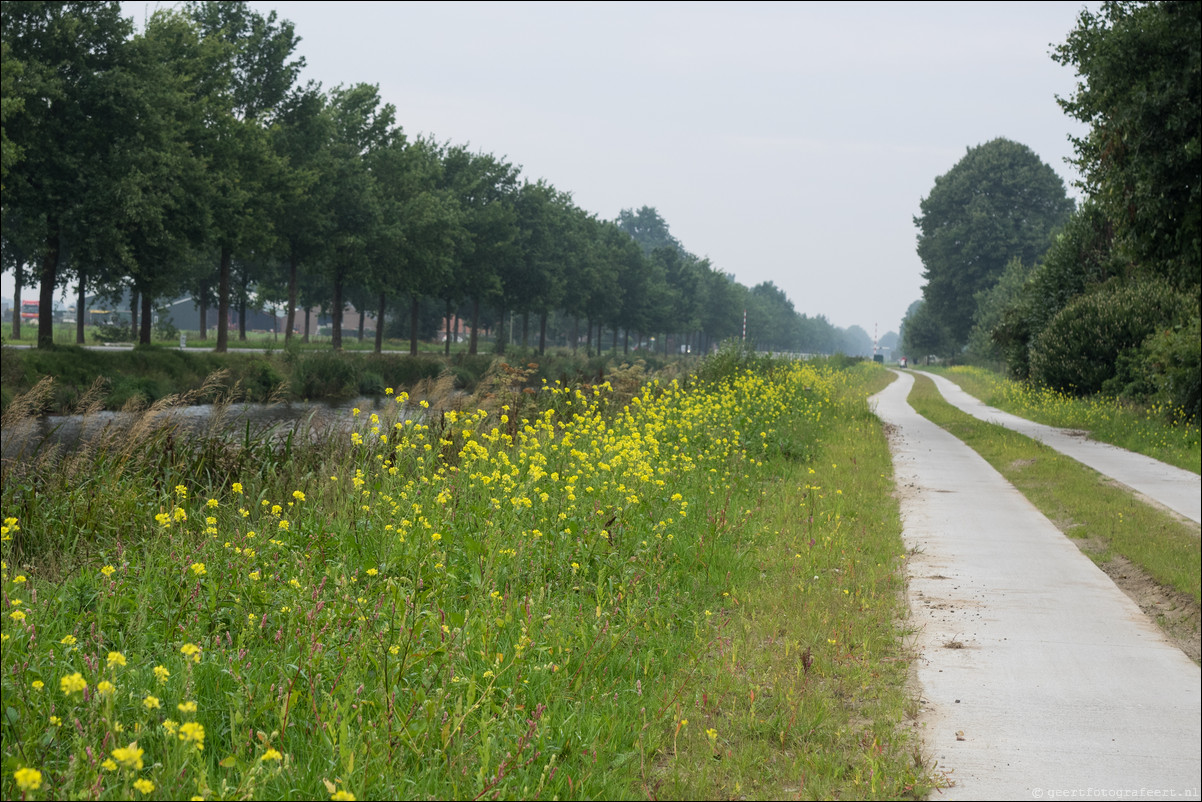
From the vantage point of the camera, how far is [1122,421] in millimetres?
19641

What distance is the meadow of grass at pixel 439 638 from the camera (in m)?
3.46

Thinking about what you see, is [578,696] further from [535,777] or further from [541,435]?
[541,435]

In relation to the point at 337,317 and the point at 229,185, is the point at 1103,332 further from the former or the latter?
the point at 337,317

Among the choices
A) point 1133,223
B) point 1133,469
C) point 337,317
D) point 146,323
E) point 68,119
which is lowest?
point 1133,469

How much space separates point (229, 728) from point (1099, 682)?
4.39m

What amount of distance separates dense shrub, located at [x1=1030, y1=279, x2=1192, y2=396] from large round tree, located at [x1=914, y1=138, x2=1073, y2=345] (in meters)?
49.2

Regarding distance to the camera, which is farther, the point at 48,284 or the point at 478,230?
the point at 478,230

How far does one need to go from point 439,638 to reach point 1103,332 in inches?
979

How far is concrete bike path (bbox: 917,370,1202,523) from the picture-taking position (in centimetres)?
1104

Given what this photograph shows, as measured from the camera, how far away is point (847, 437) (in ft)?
53.0

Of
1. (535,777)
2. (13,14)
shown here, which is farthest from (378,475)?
(13,14)

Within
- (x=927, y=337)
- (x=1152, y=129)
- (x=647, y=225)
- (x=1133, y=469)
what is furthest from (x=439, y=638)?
(x=647, y=225)

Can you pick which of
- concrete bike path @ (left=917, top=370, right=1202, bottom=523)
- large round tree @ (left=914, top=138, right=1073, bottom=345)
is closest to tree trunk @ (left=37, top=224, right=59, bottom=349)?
concrete bike path @ (left=917, top=370, right=1202, bottom=523)

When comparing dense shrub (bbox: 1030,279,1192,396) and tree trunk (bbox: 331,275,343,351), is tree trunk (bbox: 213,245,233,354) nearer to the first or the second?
tree trunk (bbox: 331,275,343,351)
